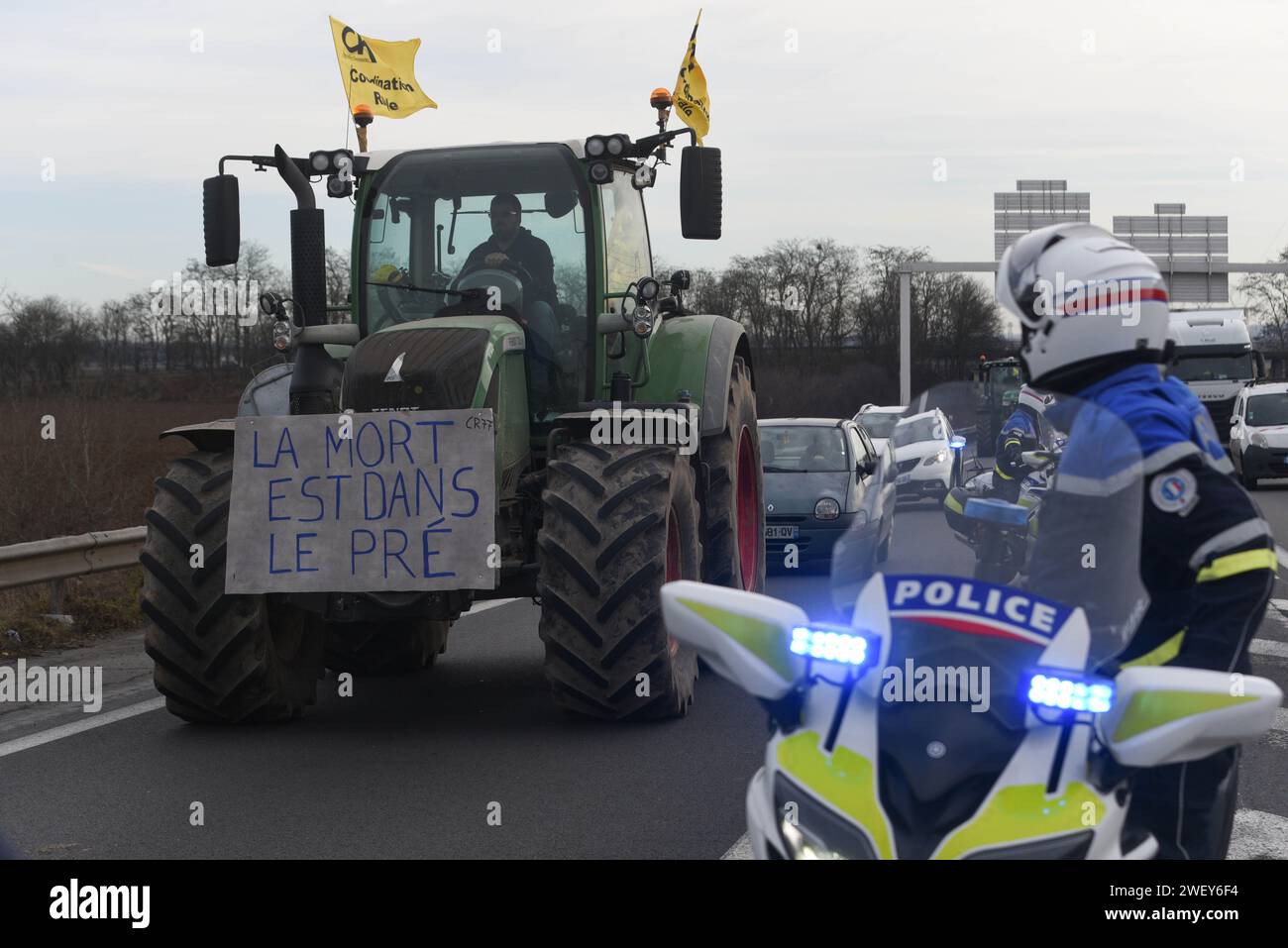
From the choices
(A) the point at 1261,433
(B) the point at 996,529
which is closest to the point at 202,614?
(B) the point at 996,529

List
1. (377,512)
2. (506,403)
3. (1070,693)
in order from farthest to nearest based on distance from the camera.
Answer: (506,403) < (377,512) < (1070,693)

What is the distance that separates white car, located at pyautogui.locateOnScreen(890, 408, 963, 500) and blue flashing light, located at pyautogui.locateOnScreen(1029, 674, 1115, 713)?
831mm

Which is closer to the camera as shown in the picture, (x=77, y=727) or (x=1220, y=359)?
(x=77, y=727)

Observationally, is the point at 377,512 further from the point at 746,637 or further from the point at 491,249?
the point at 746,637

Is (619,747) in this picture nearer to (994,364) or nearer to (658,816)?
(658,816)

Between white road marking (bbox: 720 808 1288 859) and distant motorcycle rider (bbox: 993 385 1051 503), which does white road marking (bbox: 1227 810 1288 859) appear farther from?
distant motorcycle rider (bbox: 993 385 1051 503)

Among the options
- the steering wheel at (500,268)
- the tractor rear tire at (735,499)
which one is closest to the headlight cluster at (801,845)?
the steering wheel at (500,268)

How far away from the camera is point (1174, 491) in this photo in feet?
10.4

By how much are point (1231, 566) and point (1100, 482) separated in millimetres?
336

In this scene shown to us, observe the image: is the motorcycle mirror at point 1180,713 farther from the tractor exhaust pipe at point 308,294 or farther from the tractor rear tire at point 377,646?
the tractor rear tire at point 377,646

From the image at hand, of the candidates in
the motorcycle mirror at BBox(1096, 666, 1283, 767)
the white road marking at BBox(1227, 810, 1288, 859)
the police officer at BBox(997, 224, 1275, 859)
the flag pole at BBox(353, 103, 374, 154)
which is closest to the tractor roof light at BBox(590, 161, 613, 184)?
the flag pole at BBox(353, 103, 374, 154)

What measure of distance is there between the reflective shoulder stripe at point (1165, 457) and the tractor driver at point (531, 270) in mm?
6031

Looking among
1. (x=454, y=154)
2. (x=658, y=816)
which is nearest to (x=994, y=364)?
(x=454, y=154)
